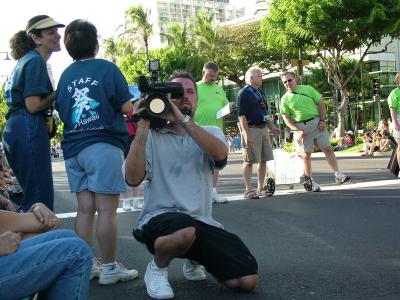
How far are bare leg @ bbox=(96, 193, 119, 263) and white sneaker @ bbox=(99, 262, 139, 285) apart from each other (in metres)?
0.05

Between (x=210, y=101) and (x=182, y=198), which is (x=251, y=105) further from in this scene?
(x=182, y=198)

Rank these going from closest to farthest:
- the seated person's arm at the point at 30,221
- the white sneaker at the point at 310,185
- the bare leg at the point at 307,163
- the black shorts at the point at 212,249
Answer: the seated person's arm at the point at 30,221 < the black shorts at the point at 212,249 < the white sneaker at the point at 310,185 < the bare leg at the point at 307,163

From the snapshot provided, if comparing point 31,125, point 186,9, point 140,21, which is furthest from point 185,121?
point 186,9

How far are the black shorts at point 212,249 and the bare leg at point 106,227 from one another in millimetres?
376

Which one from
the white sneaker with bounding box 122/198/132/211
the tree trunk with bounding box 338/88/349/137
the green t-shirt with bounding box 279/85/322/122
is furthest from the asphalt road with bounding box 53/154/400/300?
the tree trunk with bounding box 338/88/349/137

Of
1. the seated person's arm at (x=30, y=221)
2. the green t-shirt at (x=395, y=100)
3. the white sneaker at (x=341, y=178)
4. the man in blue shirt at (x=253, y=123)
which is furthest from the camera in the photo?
the green t-shirt at (x=395, y=100)

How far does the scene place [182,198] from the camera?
3.59 meters

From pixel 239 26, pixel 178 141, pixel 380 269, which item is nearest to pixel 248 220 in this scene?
pixel 380 269

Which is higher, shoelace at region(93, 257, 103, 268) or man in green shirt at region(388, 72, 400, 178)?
man in green shirt at region(388, 72, 400, 178)

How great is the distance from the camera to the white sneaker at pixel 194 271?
3.82 metres

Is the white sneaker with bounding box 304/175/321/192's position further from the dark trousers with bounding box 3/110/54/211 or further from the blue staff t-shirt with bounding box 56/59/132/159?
the dark trousers with bounding box 3/110/54/211

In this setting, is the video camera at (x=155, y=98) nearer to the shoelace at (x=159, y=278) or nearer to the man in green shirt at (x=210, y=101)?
the shoelace at (x=159, y=278)

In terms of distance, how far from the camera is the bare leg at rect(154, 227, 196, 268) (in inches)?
129

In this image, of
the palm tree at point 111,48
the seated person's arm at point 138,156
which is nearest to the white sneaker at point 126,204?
the seated person's arm at point 138,156
